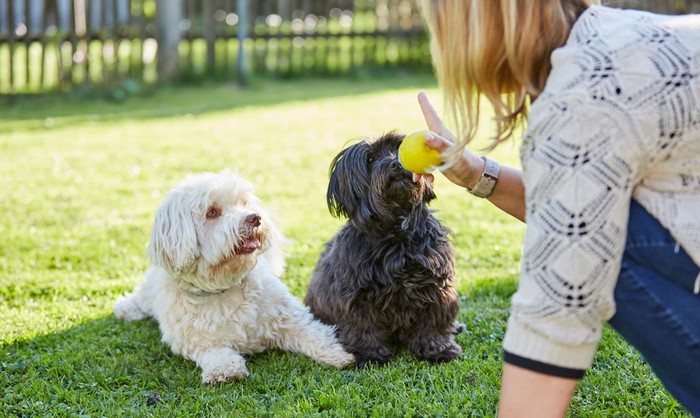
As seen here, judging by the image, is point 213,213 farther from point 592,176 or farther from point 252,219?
point 592,176

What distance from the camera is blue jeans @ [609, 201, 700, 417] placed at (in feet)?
6.31

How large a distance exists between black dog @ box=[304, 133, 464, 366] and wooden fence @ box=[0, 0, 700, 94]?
24.1 ft

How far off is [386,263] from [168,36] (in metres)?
8.88

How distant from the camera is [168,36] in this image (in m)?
11.5

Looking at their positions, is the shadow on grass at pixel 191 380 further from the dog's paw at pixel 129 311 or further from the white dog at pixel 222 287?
the dog's paw at pixel 129 311

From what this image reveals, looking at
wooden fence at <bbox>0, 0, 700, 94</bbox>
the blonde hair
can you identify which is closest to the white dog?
the blonde hair

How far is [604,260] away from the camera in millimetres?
1889

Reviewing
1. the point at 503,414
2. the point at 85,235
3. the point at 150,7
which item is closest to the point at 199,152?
the point at 85,235

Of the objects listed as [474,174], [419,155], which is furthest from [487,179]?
[419,155]

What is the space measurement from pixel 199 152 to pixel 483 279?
3.93 meters

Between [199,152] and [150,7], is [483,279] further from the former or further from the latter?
[150,7]

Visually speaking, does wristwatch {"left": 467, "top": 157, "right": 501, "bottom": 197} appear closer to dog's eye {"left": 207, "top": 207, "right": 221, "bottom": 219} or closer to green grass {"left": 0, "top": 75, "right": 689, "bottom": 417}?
green grass {"left": 0, "top": 75, "right": 689, "bottom": 417}

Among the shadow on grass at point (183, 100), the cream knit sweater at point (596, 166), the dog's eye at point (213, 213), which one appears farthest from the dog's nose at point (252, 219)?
the shadow on grass at point (183, 100)

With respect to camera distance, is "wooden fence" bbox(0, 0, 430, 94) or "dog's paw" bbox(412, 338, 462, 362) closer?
"dog's paw" bbox(412, 338, 462, 362)
